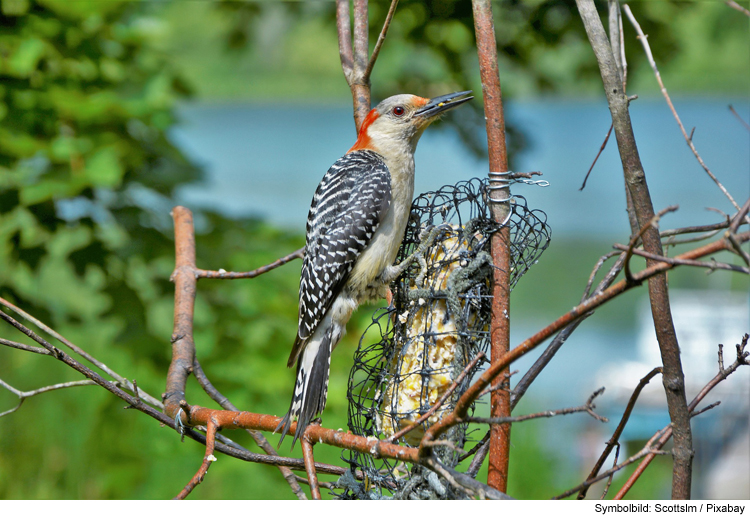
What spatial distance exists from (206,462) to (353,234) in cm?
112

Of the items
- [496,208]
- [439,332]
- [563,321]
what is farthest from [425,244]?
[563,321]

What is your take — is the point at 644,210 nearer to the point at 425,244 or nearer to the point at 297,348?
the point at 425,244

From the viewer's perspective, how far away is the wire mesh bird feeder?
177 centimetres

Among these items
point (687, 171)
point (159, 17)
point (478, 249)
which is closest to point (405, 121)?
point (478, 249)

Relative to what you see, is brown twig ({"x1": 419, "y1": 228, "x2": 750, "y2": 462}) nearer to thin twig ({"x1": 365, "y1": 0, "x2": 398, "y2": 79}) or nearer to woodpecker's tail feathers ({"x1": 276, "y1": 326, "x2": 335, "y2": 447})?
woodpecker's tail feathers ({"x1": 276, "y1": 326, "x2": 335, "y2": 447})

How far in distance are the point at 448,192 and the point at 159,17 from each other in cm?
235

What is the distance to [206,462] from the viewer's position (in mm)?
1544

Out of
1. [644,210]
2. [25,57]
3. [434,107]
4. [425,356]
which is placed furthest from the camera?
[25,57]

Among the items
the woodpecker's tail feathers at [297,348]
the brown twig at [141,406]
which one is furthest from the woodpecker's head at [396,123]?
the brown twig at [141,406]

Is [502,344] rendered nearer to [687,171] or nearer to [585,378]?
[585,378]

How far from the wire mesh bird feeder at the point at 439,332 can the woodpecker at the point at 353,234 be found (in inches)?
13.4

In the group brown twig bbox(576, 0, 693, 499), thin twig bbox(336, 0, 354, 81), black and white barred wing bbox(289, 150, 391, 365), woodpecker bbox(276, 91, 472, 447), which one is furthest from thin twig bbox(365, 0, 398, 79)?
brown twig bbox(576, 0, 693, 499)

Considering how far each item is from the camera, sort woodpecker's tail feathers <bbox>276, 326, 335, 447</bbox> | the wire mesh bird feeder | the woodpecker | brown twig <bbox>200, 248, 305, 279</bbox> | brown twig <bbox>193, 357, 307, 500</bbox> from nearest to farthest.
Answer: the wire mesh bird feeder
woodpecker's tail feathers <bbox>276, 326, 335, 447</bbox>
brown twig <bbox>193, 357, 307, 500</bbox>
brown twig <bbox>200, 248, 305, 279</bbox>
the woodpecker

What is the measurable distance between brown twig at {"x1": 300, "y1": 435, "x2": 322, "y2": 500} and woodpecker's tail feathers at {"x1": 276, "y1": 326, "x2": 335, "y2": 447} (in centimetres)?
12
